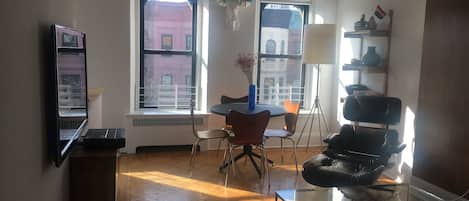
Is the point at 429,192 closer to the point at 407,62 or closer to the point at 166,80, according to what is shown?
the point at 407,62

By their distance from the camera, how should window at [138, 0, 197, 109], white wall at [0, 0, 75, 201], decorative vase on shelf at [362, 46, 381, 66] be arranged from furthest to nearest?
window at [138, 0, 197, 109]
decorative vase on shelf at [362, 46, 381, 66]
white wall at [0, 0, 75, 201]

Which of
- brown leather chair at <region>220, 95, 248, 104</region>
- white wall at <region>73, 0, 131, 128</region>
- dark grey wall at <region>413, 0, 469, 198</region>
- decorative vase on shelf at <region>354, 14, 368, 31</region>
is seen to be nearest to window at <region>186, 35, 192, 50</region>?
white wall at <region>73, 0, 131, 128</region>

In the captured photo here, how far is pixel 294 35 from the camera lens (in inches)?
232

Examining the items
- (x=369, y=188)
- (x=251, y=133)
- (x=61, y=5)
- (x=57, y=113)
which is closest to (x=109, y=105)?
(x=251, y=133)

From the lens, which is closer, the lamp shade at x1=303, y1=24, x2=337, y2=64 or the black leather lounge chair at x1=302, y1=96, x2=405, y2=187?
the black leather lounge chair at x1=302, y1=96, x2=405, y2=187

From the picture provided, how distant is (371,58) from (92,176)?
3.19m

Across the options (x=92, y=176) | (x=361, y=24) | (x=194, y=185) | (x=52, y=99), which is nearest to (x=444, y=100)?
(x=361, y=24)

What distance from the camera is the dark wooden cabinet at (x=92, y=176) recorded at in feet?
9.64

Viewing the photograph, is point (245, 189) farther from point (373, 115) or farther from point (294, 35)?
point (294, 35)

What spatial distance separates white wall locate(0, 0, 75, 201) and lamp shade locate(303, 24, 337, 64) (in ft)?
11.2

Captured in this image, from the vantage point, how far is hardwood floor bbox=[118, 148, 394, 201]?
12.5ft

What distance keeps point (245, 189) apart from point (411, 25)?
2333 mm

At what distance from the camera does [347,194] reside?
118 inches

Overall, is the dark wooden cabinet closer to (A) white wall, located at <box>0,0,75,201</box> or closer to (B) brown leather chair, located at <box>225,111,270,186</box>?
(A) white wall, located at <box>0,0,75,201</box>
